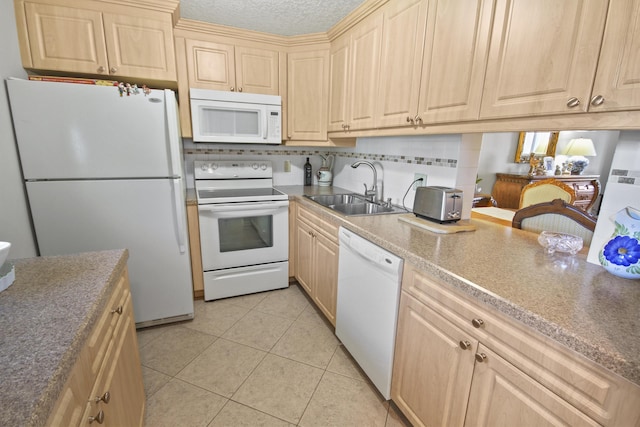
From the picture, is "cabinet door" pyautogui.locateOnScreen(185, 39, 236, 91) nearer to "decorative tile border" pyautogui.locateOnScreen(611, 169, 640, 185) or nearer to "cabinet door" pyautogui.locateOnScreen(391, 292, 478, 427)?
"cabinet door" pyautogui.locateOnScreen(391, 292, 478, 427)

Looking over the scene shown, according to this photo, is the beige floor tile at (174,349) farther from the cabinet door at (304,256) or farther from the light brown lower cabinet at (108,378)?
the cabinet door at (304,256)

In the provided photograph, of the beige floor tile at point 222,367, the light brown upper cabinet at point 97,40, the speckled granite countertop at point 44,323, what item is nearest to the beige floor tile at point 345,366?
the beige floor tile at point 222,367

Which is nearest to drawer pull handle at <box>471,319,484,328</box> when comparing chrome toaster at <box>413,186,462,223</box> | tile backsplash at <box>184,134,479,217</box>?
chrome toaster at <box>413,186,462,223</box>

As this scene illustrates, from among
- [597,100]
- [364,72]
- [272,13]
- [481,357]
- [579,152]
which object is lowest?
[481,357]

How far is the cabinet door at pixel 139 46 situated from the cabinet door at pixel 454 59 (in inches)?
67.8

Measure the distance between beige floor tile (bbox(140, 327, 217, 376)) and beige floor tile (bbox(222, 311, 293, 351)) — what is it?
0.16 meters

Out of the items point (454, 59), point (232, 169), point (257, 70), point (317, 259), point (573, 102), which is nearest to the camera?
point (573, 102)

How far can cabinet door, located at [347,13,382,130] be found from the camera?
1.86 metres

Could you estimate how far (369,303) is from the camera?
1503 mm

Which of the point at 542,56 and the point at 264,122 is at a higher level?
the point at 542,56

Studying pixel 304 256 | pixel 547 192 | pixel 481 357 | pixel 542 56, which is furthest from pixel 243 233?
pixel 547 192

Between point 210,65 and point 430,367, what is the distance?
248cm

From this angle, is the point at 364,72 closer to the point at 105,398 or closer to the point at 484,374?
the point at 484,374

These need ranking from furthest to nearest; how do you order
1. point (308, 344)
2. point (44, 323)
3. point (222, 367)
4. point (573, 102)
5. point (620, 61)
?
point (308, 344) < point (222, 367) < point (573, 102) < point (620, 61) < point (44, 323)
